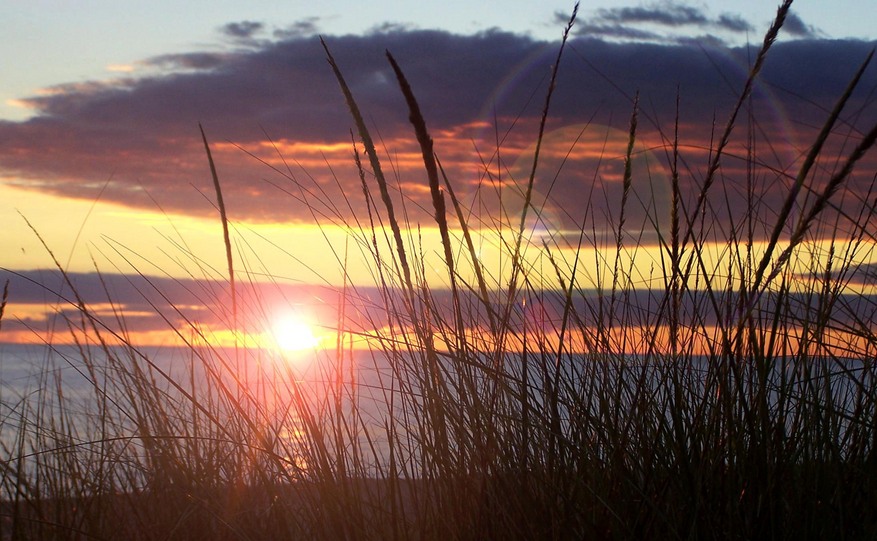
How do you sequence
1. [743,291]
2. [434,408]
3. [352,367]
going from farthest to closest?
1. [352,367]
2. [434,408]
3. [743,291]

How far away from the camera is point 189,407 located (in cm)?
263

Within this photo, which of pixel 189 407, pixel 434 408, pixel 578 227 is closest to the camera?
pixel 434 408

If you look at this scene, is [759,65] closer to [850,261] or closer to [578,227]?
[850,261]

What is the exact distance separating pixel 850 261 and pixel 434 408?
1094 millimetres

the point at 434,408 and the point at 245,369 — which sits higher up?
the point at 245,369

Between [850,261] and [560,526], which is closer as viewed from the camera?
[560,526]

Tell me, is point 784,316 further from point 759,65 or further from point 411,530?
point 411,530

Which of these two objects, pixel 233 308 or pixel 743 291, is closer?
pixel 743 291

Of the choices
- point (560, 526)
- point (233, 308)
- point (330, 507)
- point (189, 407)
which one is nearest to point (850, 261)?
point (560, 526)

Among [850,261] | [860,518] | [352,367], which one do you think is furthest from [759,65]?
[352,367]

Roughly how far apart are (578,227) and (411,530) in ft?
3.11

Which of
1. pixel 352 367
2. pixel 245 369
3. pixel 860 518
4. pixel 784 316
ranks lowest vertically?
pixel 860 518

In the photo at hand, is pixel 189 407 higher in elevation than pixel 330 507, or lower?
higher

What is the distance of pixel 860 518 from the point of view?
1426mm
